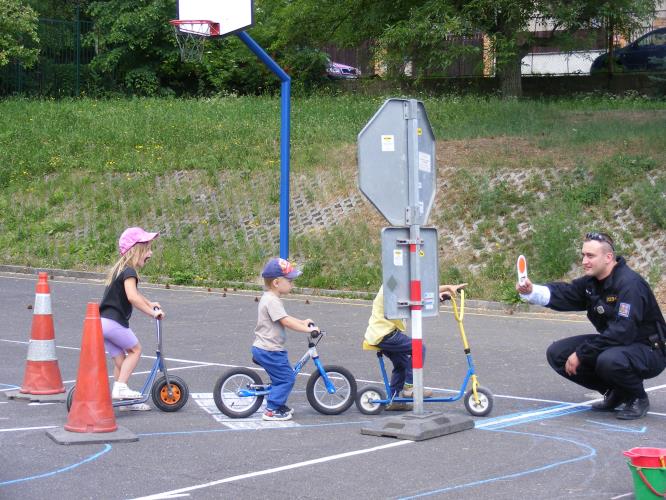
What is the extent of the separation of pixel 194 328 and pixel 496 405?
7084mm

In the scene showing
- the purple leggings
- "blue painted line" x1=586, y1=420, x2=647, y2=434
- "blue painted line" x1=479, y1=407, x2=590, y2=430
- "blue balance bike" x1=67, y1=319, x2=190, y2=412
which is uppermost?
the purple leggings

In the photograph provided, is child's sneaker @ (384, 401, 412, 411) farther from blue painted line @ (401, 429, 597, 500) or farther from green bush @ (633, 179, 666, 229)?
green bush @ (633, 179, 666, 229)

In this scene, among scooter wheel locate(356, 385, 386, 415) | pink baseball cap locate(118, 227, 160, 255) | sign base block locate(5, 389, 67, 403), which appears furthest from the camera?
sign base block locate(5, 389, 67, 403)

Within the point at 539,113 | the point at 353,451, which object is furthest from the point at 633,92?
the point at 353,451

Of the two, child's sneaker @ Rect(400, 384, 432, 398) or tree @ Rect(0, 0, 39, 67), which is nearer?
child's sneaker @ Rect(400, 384, 432, 398)

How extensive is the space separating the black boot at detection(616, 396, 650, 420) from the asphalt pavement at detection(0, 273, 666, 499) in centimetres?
11

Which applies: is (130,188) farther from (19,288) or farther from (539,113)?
(539,113)

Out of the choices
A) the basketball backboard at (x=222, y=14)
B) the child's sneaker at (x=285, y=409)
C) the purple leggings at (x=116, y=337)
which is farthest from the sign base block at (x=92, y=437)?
the basketball backboard at (x=222, y=14)

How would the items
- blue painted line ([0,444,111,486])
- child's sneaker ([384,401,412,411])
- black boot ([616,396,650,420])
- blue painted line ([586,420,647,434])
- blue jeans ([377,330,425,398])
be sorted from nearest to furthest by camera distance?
blue painted line ([0,444,111,486]) → blue painted line ([586,420,647,434]) → black boot ([616,396,650,420]) → blue jeans ([377,330,425,398]) → child's sneaker ([384,401,412,411])

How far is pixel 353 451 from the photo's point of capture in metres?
7.59

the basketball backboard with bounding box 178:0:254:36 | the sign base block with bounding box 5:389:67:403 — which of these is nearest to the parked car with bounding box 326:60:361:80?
the basketball backboard with bounding box 178:0:254:36

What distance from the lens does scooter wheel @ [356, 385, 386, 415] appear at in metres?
8.98

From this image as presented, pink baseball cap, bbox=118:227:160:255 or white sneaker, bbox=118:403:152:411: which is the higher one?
pink baseball cap, bbox=118:227:160:255

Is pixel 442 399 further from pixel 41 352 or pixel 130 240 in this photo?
pixel 41 352
